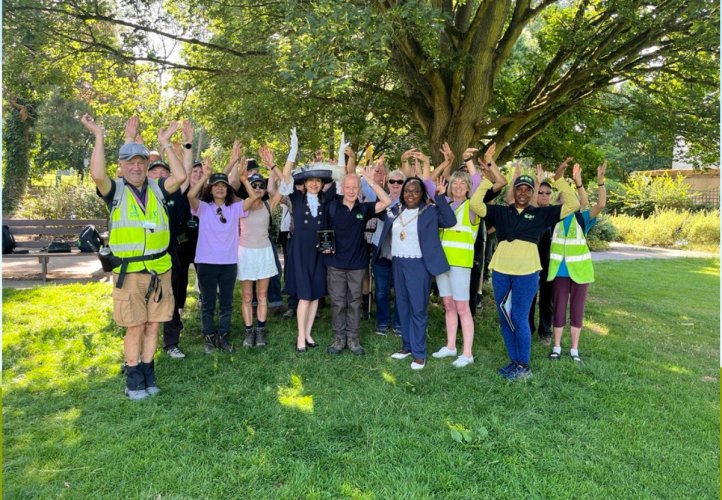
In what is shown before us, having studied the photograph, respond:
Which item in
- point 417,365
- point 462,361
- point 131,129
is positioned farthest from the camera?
point 462,361

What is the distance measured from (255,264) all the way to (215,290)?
21.8 inches

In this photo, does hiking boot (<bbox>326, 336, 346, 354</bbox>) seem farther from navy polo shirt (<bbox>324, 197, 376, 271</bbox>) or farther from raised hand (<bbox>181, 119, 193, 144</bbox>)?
raised hand (<bbox>181, 119, 193, 144</bbox>)

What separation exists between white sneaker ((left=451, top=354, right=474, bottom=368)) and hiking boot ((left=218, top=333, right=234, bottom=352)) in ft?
8.65

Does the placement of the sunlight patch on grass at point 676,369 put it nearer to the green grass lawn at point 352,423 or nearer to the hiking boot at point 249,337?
the green grass lawn at point 352,423

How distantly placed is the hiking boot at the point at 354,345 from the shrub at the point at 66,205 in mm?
11580

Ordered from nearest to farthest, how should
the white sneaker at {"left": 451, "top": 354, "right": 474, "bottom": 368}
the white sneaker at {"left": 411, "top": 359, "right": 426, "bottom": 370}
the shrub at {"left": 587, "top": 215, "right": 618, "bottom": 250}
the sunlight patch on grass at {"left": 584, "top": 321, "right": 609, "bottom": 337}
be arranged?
1. the white sneaker at {"left": 411, "top": 359, "right": 426, "bottom": 370}
2. the white sneaker at {"left": 451, "top": 354, "right": 474, "bottom": 368}
3. the sunlight patch on grass at {"left": 584, "top": 321, "right": 609, "bottom": 337}
4. the shrub at {"left": 587, "top": 215, "right": 618, "bottom": 250}

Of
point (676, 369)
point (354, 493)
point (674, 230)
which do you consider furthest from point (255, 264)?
point (674, 230)

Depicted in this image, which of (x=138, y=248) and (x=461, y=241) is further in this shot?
(x=461, y=241)

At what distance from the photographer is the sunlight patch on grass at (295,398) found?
164 inches

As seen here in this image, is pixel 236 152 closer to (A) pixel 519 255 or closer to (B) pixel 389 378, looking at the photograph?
(B) pixel 389 378

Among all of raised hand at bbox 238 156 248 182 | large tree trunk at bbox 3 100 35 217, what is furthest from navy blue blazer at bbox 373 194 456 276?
large tree trunk at bbox 3 100 35 217

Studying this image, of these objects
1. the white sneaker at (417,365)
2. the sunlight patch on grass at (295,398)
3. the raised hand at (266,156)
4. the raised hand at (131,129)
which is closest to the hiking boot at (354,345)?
the white sneaker at (417,365)

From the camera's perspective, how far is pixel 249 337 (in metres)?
5.75

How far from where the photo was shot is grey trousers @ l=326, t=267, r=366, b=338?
5508 mm
